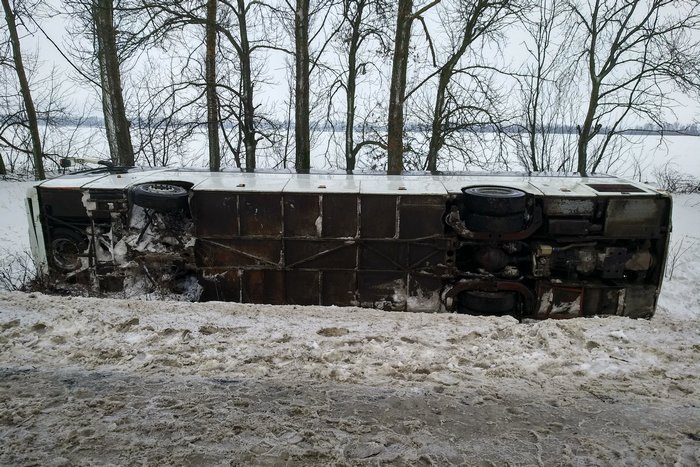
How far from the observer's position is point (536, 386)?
3.19 metres

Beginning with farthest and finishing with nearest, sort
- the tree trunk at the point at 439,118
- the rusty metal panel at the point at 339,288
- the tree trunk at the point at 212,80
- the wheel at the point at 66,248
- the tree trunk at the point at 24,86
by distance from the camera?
the tree trunk at the point at 24,86, the tree trunk at the point at 439,118, the tree trunk at the point at 212,80, the wheel at the point at 66,248, the rusty metal panel at the point at 339,288

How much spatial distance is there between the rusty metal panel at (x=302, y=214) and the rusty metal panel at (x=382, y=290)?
99cm

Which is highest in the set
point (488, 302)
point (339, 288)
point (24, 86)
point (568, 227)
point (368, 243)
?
point (24, 86)

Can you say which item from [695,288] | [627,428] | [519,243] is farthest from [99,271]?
[695,288]

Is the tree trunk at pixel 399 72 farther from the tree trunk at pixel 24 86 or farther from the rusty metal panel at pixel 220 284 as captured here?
the tree trunk at pixel 24 86

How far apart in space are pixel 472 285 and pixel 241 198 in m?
A: 3.60

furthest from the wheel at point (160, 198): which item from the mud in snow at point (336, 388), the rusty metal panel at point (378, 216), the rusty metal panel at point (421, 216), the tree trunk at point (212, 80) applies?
the tree trunk at point (212, 80)

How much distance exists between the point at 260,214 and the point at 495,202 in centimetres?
332

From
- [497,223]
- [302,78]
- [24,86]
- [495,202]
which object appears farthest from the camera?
[24,86]

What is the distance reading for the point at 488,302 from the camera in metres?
6.77

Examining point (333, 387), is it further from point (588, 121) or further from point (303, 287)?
point (588, 121)

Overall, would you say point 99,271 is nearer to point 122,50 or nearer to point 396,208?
point 396,208

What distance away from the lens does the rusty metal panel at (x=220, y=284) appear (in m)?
7.09

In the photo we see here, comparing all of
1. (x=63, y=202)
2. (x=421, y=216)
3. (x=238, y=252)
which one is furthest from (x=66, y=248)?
(x=421, y=216)
